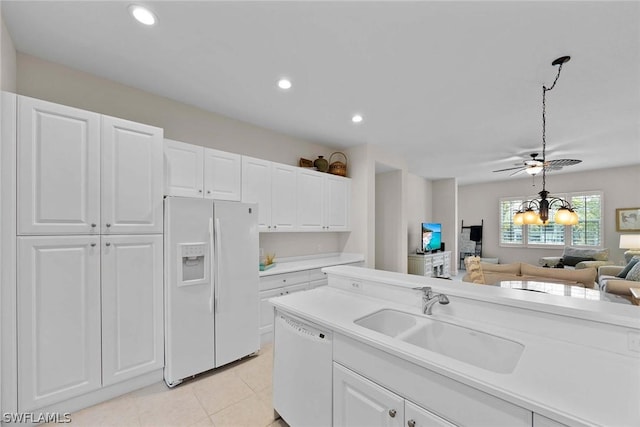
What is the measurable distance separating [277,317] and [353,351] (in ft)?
2.23

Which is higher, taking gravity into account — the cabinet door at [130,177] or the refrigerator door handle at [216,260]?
the cabinet door at [130,177]

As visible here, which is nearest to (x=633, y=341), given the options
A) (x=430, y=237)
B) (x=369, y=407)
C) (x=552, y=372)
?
(x=552, y=372)

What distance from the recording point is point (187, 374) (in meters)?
2.34

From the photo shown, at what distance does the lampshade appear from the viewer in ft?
17.5

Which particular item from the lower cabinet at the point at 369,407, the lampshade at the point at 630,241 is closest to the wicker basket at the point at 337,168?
the lower cabinet at the point at 369,407

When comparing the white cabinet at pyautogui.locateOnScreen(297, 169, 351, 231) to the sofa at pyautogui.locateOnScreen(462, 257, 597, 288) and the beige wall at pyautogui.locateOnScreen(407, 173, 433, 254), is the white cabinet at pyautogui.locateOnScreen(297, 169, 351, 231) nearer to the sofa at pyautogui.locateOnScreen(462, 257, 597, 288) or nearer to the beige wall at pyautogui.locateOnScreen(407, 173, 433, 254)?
the sofa at pyautogui.locateOnScreen(462, 257, 597, 288)

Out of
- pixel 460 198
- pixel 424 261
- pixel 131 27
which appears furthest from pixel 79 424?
pixel 460 198

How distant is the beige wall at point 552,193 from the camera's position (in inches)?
237

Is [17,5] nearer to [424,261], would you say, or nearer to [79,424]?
[79,424]

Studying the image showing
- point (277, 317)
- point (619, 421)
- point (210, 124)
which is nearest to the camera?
point (619, 421)

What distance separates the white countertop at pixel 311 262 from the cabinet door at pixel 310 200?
510 millimetres

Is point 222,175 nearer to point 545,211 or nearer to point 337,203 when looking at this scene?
point 337,203

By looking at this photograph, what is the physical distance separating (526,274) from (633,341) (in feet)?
11.0

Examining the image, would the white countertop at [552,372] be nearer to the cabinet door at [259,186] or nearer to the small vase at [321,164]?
the cabinet door at [259,186]
